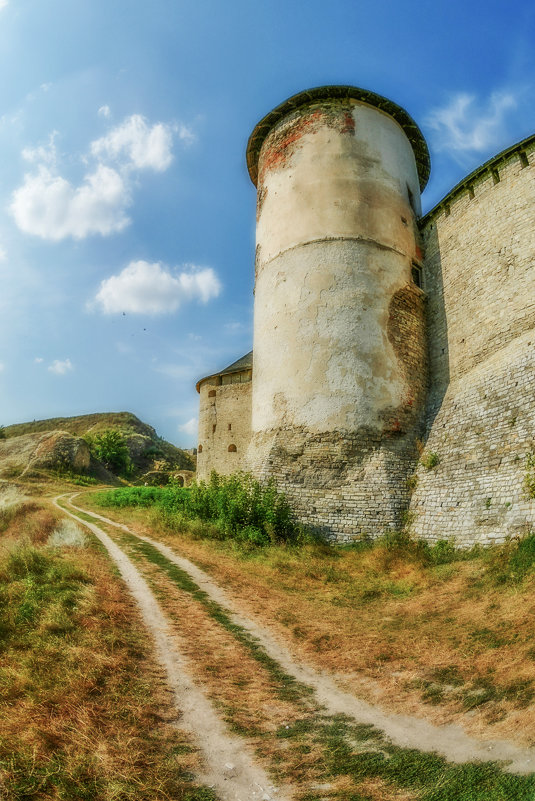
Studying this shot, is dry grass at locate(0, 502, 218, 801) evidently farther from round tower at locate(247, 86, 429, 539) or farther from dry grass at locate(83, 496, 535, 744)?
round tower at locate(247, 86, 429, 539)

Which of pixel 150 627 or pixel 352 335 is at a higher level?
pixel 352 335

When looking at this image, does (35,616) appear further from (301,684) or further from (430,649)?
(430,649)

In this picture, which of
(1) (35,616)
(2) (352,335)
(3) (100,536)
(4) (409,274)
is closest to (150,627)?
(1) (35,616)

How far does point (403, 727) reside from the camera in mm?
4309

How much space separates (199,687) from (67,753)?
1751 millimetres

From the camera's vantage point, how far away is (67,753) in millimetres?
3426

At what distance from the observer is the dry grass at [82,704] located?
3.19m

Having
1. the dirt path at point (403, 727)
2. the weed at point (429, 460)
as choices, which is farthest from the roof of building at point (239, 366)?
the dirt path at point (403, 727)

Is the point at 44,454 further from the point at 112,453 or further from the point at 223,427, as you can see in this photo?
the point at 223,427

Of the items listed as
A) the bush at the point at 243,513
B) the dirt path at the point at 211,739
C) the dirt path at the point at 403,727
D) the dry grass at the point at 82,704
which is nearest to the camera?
the dry grass at the point at 82,704

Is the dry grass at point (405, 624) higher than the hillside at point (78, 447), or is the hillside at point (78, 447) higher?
the hillside at point (78, 447)

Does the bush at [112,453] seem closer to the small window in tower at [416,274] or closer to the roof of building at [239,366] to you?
the roof of building at [239,366]

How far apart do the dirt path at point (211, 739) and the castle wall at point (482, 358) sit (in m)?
7.27

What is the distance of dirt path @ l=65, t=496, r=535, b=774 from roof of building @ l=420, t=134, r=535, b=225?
14077mm
